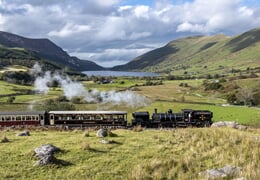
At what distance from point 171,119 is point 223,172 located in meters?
33.8

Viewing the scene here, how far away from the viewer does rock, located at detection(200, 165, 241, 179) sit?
18297mm

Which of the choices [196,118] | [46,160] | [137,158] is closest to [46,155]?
[46,160]

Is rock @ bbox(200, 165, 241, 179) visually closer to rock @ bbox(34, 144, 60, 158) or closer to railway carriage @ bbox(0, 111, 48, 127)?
rock @ bbox(34, 144, 60, 158)

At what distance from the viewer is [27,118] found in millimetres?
50312

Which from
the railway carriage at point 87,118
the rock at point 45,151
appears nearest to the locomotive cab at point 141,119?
the railway carriage at point 87,118

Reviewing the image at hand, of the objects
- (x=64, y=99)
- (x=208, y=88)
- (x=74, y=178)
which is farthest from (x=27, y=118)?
(x=208, y=88)

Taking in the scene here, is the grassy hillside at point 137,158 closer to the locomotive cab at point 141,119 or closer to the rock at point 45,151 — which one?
the rock at point 45,151

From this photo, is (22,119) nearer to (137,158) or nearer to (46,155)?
(46,155)

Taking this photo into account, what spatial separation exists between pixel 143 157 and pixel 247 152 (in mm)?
7250

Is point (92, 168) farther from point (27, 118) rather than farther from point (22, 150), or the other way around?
point (27, 118)

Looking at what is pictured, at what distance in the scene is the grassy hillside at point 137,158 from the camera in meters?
19.1

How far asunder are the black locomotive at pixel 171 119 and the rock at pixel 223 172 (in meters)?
32.2

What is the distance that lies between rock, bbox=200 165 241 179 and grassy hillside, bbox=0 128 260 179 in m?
0.38

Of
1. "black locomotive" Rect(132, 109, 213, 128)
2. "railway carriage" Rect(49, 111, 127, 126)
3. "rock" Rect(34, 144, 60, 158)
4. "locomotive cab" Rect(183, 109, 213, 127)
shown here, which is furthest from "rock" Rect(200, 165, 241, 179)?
"locomotive cab" Rect(183, 109, 213, 127)
